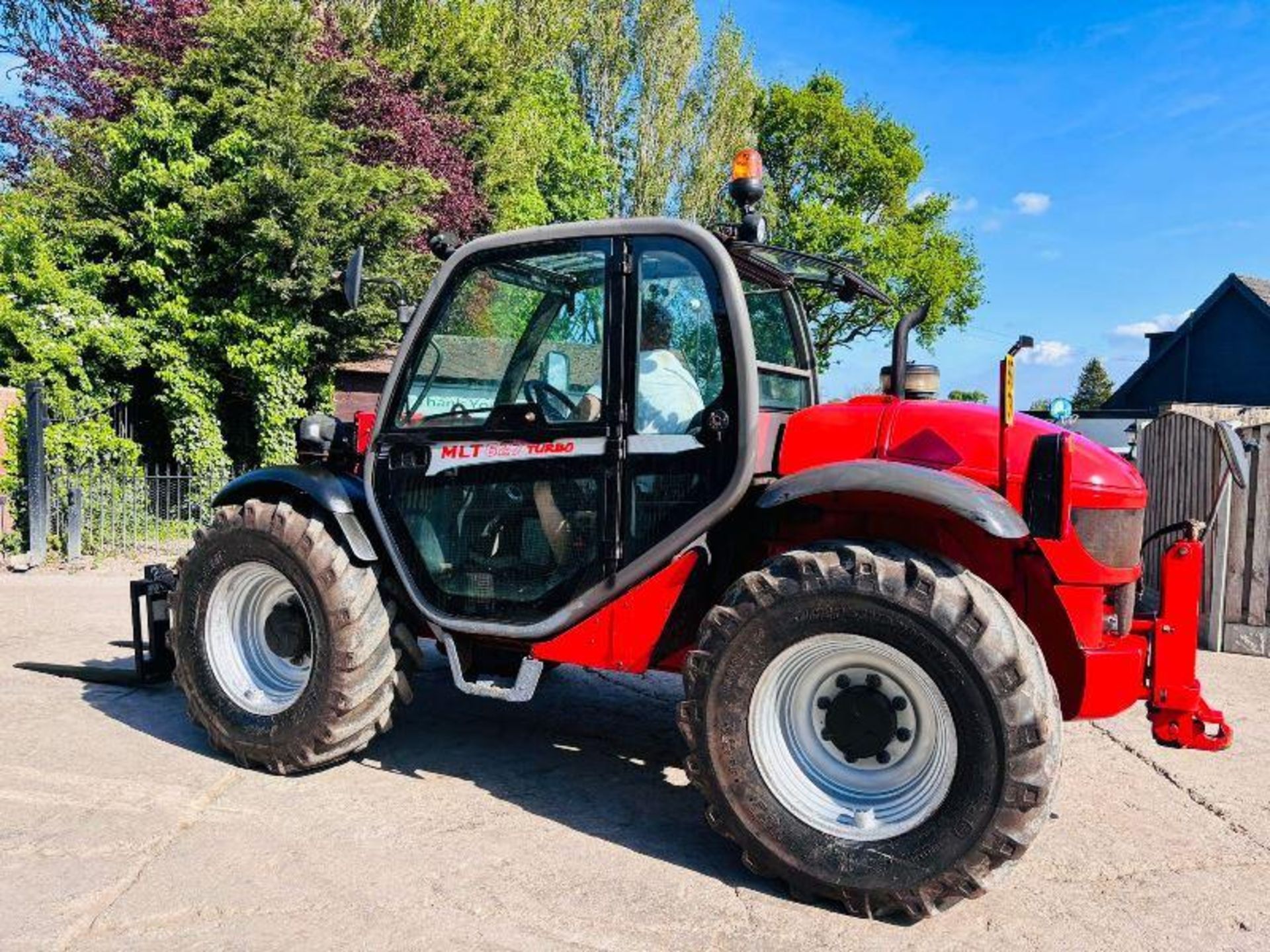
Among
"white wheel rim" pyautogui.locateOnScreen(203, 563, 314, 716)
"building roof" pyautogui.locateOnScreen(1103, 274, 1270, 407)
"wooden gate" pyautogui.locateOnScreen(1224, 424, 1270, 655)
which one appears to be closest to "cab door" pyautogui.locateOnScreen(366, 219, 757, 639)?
"white wheel rim" pyautogui.locateOnScreen(203, 563, 314, 716)

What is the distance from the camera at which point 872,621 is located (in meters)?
2.84

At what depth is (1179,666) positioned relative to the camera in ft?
10.3

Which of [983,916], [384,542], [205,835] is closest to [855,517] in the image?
[983,916]

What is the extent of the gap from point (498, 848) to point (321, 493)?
1685 millimetres

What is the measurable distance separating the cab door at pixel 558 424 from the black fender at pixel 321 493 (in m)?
0.12

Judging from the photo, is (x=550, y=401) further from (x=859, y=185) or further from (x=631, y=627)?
(x=859, y=185)

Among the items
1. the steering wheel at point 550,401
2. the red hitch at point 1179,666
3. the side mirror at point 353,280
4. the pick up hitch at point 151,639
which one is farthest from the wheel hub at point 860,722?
the pick up hitch at point 151,639

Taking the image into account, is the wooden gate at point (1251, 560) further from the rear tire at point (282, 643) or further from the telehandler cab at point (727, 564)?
the rear tire at point (282, 643)

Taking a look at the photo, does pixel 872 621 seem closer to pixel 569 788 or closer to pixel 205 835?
pixel 569 788

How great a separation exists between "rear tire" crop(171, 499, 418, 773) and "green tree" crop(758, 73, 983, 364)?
22.2 meters

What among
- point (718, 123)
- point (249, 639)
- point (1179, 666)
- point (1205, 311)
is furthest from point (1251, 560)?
point (1205, 311)

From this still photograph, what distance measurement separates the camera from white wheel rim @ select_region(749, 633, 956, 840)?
288 centimetres

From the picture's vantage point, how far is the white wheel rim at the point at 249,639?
163 inches

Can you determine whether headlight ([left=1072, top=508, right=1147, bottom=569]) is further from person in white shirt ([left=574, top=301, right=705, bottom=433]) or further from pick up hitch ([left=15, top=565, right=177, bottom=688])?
pick up hitch ([left=15, top=565, right=177, bottom=688])
